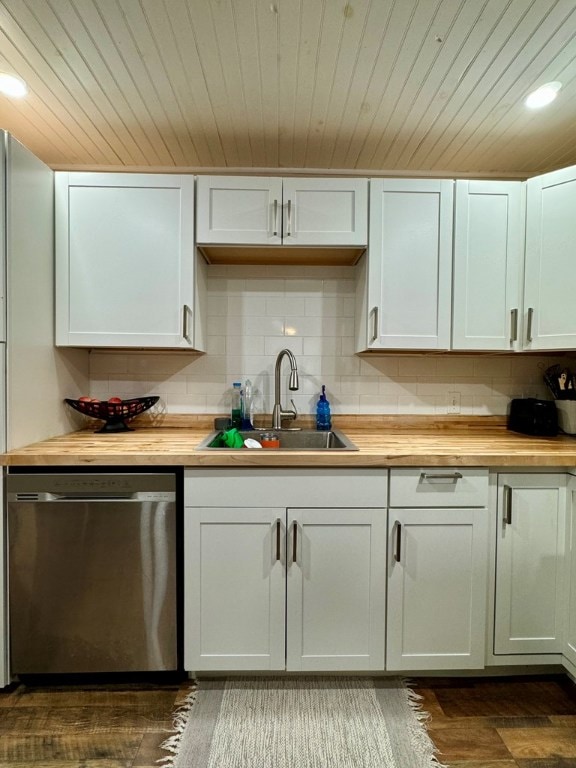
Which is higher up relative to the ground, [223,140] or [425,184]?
[223,140]

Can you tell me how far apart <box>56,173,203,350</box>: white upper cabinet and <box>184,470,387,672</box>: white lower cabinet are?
807 mm

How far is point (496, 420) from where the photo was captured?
7.45 ft

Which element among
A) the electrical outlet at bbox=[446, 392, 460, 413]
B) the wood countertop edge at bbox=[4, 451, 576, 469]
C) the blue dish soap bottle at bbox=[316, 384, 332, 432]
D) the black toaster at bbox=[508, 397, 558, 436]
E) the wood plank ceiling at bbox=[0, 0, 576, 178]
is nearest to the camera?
the wood plank ceiling at bbox=[0, 0, 576, 178]

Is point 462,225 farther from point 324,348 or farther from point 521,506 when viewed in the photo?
point 521,506

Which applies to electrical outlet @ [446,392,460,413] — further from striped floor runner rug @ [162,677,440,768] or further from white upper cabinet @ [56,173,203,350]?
white upper cabinet @ [56,173,203,350]

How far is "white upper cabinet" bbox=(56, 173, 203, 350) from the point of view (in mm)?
1839

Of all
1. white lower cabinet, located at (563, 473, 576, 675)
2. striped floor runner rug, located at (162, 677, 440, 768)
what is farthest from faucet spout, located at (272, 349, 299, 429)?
white lower cabinet, located at (563, 473, 576, 675)

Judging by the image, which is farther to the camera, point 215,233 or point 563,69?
point 215,233

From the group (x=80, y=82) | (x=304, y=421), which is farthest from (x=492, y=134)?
(x=80, y=82)

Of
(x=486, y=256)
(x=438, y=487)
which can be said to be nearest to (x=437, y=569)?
(x=438, y=487)

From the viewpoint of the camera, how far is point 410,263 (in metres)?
1.90

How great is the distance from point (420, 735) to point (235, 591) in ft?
2.67

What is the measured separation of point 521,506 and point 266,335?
1.45 m

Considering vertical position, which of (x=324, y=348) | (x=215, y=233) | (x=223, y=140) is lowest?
(x=324, y=348)
